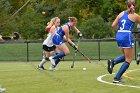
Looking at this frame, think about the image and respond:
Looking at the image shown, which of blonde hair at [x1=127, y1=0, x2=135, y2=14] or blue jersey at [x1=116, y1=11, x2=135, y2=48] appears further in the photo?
blue jersey at [x1=116, y1=11, x2=135, y2=48]

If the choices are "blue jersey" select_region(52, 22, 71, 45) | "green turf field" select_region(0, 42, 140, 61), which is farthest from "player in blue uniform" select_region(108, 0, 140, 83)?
"green turf field" select_region(0, 42, 140, 61)

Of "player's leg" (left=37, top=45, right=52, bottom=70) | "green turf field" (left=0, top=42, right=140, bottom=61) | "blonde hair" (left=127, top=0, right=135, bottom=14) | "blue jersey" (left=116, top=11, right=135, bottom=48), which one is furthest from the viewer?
"green turf field" (left=0, top=42, right=140, bottom=61)

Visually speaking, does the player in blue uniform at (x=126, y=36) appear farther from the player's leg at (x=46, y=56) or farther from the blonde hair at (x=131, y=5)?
the player's leg at (x=46, y=56)

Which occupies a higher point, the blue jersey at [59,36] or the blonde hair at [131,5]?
the blonde hair at [131,5]

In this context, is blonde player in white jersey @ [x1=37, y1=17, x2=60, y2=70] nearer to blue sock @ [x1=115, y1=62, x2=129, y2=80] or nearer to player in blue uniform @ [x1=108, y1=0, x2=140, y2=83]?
player in blue uniform @ [x1=108, y1=0, x2=140, y2=83]

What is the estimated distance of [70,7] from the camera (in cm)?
5503

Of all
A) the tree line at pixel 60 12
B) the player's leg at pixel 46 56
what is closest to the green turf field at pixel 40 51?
the player's leg at pixel 46 56

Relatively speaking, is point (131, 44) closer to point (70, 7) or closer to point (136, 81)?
point (136, 81)

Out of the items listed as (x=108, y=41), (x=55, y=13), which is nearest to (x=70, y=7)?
(x=55, y=13)

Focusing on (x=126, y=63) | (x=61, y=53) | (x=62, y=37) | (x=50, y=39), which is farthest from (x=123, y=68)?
(x=50, y=39)

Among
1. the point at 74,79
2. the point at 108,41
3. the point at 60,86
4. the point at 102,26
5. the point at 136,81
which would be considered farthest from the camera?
the point at 102,26

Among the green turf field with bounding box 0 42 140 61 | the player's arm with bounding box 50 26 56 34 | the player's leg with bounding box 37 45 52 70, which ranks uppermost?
the player's arm with bounding box 50 26 56 34

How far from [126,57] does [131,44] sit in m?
0.33

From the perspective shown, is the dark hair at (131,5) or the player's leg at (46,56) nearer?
the dark hair at (131,5)
